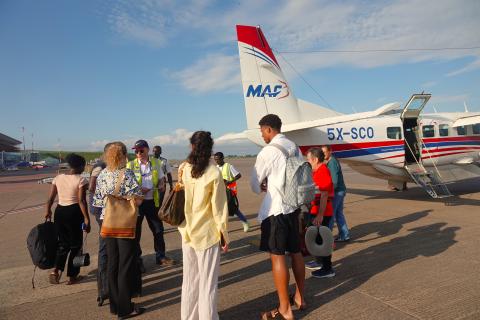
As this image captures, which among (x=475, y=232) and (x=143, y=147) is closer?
(x=143, y=147)

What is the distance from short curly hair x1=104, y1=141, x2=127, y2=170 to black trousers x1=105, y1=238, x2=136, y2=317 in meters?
0.75

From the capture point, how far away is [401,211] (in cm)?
853

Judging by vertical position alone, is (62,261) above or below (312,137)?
below

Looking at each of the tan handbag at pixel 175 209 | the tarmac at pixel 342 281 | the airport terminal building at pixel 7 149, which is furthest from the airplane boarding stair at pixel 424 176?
the airport terminal building at pixel 7 149

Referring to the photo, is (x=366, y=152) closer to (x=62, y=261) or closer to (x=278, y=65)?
(x=278, y=65)

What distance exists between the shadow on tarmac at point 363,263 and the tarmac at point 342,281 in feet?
0.04

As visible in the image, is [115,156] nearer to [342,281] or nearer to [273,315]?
[273,315]

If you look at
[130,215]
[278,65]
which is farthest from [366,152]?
[130,215]

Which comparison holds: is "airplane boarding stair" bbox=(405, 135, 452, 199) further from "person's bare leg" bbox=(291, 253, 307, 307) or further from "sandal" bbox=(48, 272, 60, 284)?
"sandal" bbox=(48, 272, 60, 284)

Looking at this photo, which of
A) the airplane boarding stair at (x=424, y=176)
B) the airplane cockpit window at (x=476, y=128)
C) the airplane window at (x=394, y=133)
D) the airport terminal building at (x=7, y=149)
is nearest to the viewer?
the airplane boarding stair at (x=424, y=176)

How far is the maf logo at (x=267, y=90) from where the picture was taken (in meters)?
9.53

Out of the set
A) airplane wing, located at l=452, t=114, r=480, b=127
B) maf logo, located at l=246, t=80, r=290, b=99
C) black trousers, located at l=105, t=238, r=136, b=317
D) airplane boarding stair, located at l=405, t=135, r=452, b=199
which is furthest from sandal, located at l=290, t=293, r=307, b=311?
airplane wing, located at l=452, t=114, r=480, b=127

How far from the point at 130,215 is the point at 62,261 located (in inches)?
71.3

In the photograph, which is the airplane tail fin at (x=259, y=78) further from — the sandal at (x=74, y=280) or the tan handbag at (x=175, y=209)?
the tan handbag at (x=175, y=209)
